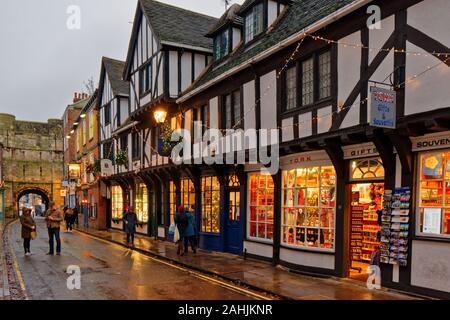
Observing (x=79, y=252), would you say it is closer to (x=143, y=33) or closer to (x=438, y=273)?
(x=143, y=33)

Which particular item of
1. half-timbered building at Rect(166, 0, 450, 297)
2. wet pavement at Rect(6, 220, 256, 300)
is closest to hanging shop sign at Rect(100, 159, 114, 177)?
wet pavement at Rect(6, 220, 256, 300)

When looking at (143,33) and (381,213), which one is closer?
(381,213)

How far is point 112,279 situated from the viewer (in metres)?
10.5

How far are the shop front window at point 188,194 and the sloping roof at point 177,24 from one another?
6259 millimetres

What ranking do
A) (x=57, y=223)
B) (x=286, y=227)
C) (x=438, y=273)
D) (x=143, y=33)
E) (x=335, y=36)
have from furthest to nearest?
(x=143, y=33)
(x=57, y=223)
(x=286, y=227)
(x=335, y=36)
(x=438, y=273)

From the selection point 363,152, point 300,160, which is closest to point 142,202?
point 300,160

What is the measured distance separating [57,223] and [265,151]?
28.2ft

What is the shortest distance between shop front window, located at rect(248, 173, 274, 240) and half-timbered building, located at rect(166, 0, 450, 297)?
54mm

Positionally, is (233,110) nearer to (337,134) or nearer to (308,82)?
(308,82)

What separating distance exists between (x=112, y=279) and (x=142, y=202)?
42.3ft

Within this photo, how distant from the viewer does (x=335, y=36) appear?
9727 millimetres

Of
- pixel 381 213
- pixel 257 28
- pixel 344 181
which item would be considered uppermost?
pixel 257 28
